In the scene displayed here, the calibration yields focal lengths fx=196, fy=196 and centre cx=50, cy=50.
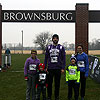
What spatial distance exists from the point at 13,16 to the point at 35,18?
5.09 feet

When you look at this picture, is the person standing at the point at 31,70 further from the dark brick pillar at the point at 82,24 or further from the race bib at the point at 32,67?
the dark brick pillar at the point at 82,24

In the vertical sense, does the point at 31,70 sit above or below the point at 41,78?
above

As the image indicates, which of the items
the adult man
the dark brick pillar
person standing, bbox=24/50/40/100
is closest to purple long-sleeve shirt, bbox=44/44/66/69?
the adult man

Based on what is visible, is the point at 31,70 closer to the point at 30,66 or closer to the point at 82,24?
the point at 30,66

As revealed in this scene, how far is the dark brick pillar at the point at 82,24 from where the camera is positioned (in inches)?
537

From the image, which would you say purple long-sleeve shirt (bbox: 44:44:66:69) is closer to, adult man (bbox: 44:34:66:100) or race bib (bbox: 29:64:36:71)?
adult man (bbox: 44:34:66:100)

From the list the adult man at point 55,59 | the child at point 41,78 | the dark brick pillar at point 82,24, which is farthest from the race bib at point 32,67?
the dark brick pillar at point 82,24

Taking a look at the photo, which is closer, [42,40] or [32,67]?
[32,67]

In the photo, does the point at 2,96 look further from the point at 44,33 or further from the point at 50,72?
the point at 44,33

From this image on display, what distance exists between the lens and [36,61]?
588cm

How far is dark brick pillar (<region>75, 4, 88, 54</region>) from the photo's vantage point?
537 inches

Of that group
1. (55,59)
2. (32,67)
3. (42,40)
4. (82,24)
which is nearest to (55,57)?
(55,59)

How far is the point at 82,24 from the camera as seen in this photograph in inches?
541

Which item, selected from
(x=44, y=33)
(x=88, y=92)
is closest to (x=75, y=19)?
(x=88, y=92)
